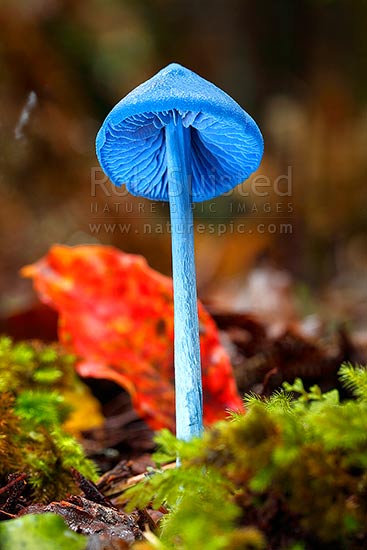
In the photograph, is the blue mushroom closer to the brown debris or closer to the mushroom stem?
the mushroom stem

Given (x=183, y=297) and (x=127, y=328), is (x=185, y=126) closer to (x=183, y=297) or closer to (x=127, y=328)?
(x=183, y=297)

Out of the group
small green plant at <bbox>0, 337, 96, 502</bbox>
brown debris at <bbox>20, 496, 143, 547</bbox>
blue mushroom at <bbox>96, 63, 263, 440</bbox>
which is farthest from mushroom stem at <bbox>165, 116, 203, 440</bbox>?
small green plant at <bbox>0, 337, 96, 502</bbox>

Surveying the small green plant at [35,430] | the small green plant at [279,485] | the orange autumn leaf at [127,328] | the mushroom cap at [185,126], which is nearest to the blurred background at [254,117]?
the orange autumn leaf at [127,328]

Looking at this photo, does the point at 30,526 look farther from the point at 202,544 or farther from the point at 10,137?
the point at 10,137

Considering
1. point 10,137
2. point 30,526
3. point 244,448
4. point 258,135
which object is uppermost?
point 10,137

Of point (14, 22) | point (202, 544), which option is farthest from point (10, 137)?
point (202, 544)

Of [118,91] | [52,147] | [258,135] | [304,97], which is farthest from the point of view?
[304,97]

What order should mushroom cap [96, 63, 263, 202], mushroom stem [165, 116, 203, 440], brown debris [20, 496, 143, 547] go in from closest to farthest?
brown debris [20, 496, 143, 547], mushroom cap [96, 63, 263, 202], mushroom stem [165, 116, 203, 440]
